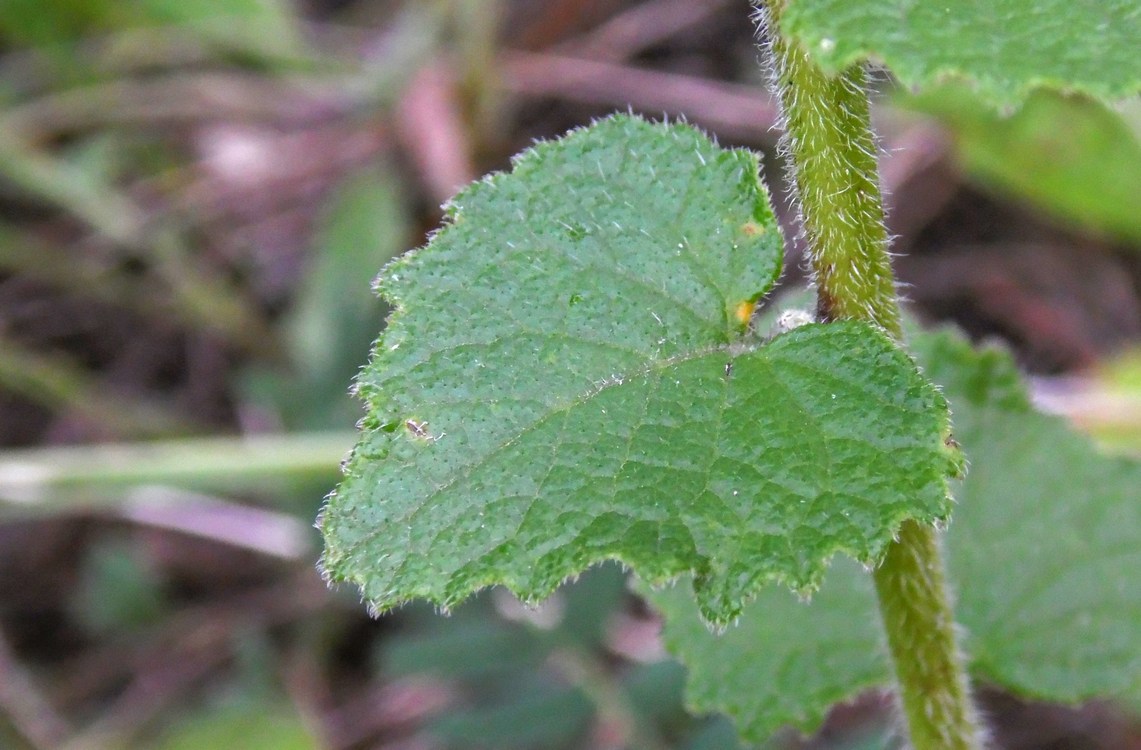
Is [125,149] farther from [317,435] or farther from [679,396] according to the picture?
[679,396]

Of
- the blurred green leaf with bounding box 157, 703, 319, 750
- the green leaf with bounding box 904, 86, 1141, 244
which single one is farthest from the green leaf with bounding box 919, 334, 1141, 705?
the green leaf with bounding box 904, 86, 1141, 244

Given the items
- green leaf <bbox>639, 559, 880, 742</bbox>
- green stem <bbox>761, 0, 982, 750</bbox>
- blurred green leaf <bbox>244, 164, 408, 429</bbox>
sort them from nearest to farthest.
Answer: green stem <bbox>761, 0, 982, 750</bbox>, green leaf <bbox>639, 559, 880, 742</bbox>, blurred green leaf <bbox>244, 164, 408, 429</bbox>

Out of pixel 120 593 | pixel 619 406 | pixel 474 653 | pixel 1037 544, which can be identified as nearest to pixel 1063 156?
pixel 1037 544

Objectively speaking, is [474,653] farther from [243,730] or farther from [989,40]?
[989,40]

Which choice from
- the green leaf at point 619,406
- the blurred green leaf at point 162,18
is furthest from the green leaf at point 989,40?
the blurred green leaf at point 162,18

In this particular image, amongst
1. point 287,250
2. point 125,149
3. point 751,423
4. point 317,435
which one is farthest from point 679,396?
point 125,149

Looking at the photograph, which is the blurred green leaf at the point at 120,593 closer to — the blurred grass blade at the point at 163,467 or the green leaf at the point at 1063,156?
the blurred grass blade at the point at 163,467

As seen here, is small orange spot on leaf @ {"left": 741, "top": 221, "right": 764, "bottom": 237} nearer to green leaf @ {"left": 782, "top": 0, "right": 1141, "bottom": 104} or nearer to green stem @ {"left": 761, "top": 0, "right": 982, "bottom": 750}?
green stem @ {"left": 761, "top": 0, "right": 982, "bottom": 750}
